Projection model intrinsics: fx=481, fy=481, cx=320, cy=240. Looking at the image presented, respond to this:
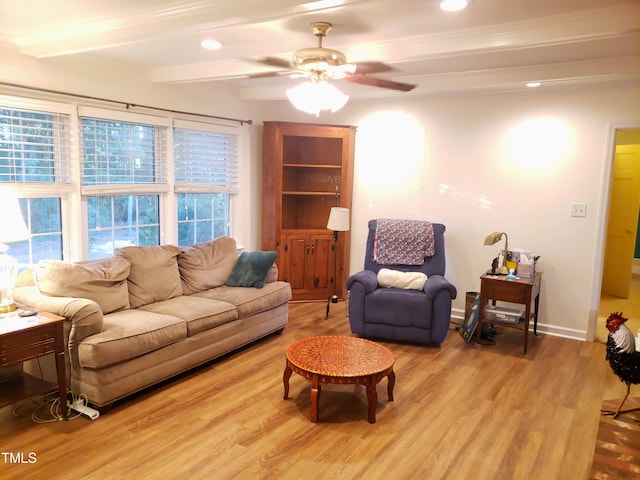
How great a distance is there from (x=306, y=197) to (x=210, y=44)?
2748mm

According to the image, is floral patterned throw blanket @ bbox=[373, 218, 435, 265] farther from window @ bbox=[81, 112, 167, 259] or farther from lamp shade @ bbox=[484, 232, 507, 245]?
window @ bbox=[81, 112, 167, 259]

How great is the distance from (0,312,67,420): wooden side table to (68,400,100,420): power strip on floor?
0.25 ft

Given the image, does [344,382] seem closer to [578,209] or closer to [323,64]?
[323,64]

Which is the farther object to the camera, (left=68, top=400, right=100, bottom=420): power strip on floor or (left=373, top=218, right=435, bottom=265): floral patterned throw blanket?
(left=373, top=218, right=435, bottom=265): floral patterned throw blanket

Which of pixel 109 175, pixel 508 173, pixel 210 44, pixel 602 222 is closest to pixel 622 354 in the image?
pixel 602 222

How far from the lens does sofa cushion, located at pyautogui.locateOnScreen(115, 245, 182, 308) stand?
3701 mm

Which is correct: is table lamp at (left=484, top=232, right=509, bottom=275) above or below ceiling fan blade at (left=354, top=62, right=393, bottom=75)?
below

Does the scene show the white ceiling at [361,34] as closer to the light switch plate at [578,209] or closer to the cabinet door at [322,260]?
the light switch plate at [578,209]

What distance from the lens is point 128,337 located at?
2.99 m

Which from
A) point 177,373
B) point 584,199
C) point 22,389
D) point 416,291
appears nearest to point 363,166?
point 416,291

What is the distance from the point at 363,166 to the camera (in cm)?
559

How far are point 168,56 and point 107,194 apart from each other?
4.08 ft

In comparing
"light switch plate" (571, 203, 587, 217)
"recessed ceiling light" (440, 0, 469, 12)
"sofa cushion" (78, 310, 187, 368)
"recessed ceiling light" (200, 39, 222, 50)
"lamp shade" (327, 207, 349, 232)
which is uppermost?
"recessed ceiling light" (200, 39, 222, 50)

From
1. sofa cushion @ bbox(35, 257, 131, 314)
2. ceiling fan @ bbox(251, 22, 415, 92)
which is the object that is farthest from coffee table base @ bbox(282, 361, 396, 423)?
ceiling fan @ bbox(251, 22, 415, 92)
